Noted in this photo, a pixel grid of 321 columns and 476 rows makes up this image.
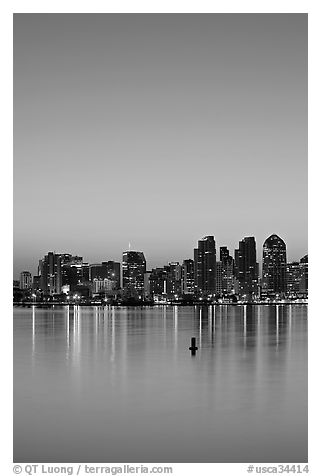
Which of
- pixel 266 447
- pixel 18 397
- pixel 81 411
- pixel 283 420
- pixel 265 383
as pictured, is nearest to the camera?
pixel 266 447

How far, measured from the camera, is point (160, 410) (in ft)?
27.8

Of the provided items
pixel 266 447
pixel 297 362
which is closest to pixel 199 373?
pixel 297 362

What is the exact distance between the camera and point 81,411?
27.3 feet

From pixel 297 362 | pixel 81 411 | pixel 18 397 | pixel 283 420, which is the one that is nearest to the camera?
pixel 283 420

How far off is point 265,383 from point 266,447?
4.70m
